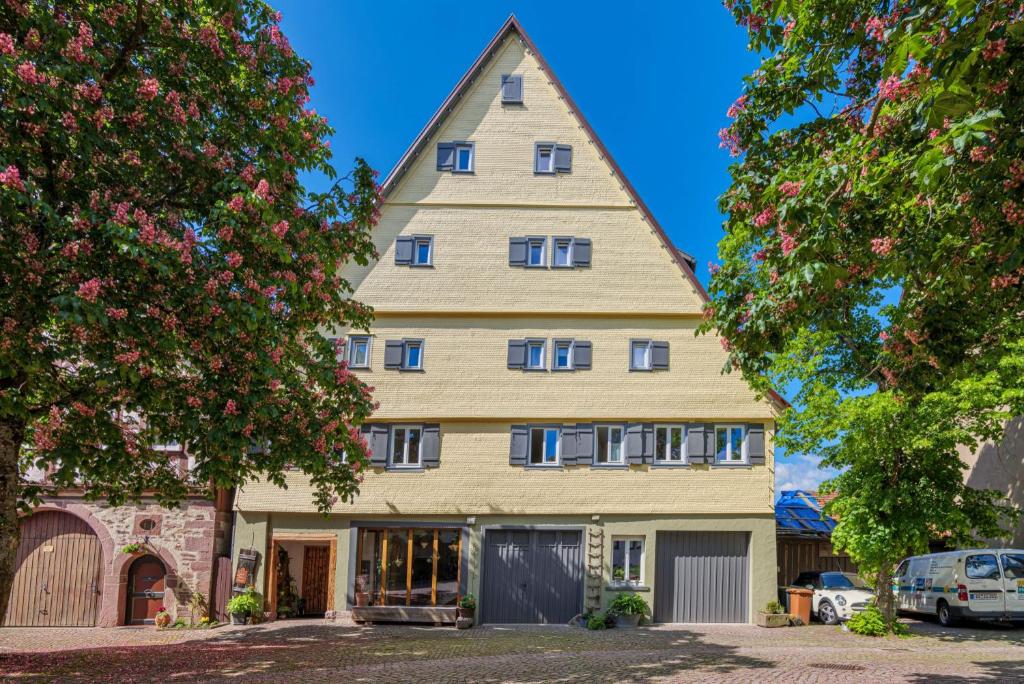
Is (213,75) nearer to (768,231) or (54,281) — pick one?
(54,281)

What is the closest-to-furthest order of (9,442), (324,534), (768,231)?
(768,231), (9,442), (324,534)

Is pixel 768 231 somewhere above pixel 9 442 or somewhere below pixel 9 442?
above

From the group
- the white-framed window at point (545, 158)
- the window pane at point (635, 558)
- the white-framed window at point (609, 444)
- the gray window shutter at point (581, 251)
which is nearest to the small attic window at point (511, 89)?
the white-framed window at point (545, 158)

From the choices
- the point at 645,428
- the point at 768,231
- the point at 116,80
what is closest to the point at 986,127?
the point at 768,231

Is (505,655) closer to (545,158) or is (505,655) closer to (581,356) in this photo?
(581,356)

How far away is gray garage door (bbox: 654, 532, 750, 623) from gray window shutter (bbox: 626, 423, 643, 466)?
200cm

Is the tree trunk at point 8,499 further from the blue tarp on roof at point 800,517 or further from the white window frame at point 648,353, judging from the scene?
the blue tarp on roof at point 800,517

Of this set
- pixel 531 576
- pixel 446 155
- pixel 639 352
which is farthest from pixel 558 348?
pixel 446 155

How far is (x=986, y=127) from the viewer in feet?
19.1

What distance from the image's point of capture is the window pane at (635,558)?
21.8 meters

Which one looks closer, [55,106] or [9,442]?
[55,106]

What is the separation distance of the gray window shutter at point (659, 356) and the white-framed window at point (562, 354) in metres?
2.15

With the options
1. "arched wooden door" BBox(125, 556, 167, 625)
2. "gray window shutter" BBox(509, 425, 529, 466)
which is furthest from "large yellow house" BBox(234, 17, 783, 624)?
"arched wooden door" BBox(125, 556, 167, 625)

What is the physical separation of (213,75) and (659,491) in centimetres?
1477
